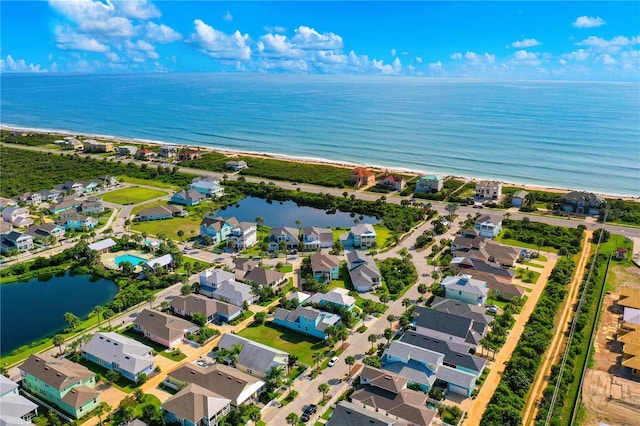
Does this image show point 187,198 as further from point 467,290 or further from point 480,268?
point 467,290

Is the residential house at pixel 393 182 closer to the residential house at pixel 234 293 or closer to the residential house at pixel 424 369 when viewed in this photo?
the residential house at pixel 234 293

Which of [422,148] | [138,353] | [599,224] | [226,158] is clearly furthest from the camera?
[422,148]

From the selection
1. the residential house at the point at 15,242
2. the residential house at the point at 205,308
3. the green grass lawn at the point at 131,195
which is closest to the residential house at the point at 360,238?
the residential house at the point at 205,308

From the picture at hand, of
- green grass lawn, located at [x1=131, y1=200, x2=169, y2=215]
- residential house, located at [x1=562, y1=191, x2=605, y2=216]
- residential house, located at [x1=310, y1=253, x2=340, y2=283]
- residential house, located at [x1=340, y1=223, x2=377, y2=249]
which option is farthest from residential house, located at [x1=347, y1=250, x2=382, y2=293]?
green grass lawn, located at [x1=131, y1=200, x2=169, y2=215]

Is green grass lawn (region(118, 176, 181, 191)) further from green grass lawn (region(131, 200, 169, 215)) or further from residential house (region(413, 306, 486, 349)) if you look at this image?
residential house (region(413, 306, 486, 349))

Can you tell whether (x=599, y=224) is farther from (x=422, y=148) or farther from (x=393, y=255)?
(x=422, y=148)

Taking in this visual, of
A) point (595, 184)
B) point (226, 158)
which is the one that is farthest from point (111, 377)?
point (595, 184)
